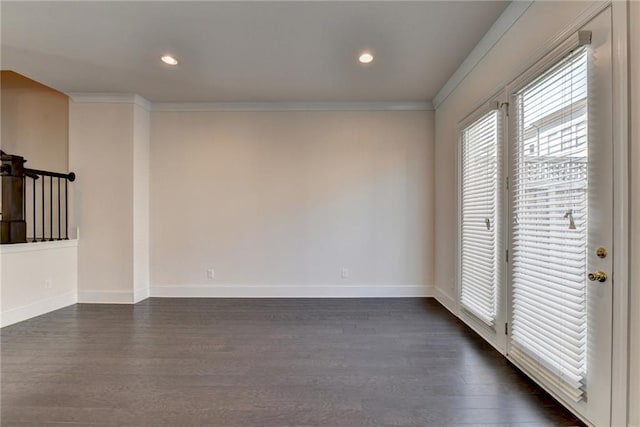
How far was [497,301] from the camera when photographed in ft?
8.51

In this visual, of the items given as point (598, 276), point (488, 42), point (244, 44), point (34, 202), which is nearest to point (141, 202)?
point (34, 202)

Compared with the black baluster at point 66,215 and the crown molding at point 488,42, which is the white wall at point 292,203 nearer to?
the crown molding at point 488,42

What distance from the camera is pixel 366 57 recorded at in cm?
302

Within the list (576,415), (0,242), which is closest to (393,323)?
(576,415)

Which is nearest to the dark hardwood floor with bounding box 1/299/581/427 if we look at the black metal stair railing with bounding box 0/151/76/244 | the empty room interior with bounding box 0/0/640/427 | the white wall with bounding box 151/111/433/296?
the empty room interior with bounding box 0/0/640/427

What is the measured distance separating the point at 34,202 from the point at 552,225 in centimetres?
534

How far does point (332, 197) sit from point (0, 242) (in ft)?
12.7

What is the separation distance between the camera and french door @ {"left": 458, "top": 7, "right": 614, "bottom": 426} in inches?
61.9

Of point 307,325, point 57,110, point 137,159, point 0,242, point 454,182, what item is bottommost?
point 307,325

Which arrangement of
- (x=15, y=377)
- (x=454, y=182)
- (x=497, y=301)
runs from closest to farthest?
(x=15, y=377), (x=497, y=301), (x=454, y=182)

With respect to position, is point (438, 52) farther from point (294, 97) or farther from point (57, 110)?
point (57, 110)

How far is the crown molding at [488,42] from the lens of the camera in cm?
229

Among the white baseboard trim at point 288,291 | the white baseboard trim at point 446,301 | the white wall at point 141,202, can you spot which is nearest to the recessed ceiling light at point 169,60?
the white wall at point 141,202

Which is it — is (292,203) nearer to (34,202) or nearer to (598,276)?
(34,202)
